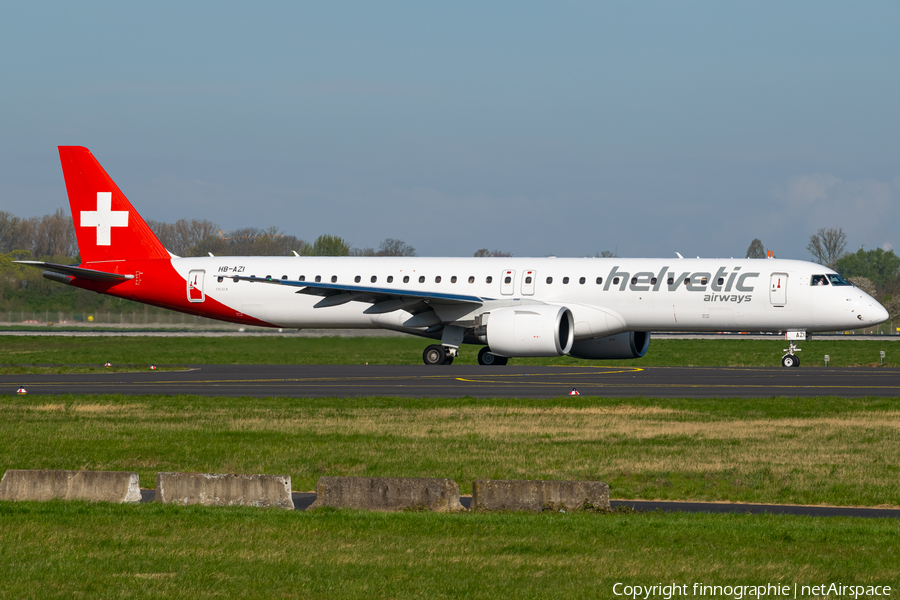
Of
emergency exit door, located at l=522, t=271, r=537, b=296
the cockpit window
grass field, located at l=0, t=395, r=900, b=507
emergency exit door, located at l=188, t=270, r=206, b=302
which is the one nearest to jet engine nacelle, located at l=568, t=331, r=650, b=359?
emergency exit door, located at l=522, t=271, r=537, b=296

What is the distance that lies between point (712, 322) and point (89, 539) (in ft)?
96.4

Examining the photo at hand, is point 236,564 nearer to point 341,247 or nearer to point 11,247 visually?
point 341,247

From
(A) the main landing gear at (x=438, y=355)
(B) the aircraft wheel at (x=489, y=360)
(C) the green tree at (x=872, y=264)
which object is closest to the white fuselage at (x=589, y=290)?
(A) the main landing gear at (x=438, y=355)

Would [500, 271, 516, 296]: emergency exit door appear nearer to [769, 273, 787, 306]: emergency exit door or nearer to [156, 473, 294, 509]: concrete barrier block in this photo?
[769, 273, 787, 306]: emergency exit door

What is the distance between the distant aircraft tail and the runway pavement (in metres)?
6.39

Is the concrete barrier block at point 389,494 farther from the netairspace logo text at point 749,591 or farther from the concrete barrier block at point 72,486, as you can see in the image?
the netairspace logo text at point 749,591

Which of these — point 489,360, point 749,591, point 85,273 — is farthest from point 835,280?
point 749,591

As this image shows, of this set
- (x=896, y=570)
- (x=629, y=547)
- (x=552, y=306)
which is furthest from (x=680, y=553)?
(x=552, y=306)

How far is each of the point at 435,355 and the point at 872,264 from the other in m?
125

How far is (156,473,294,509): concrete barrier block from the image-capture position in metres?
11.8

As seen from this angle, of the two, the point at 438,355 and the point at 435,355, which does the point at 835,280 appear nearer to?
the point at 438,355

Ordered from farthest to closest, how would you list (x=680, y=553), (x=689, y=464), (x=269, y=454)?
1. (x=269, y=454)
2. (x=689, y=464)
3. (x=680, y=553)

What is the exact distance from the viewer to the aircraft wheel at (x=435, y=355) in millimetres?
38344

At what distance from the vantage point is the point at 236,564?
8.98 m
